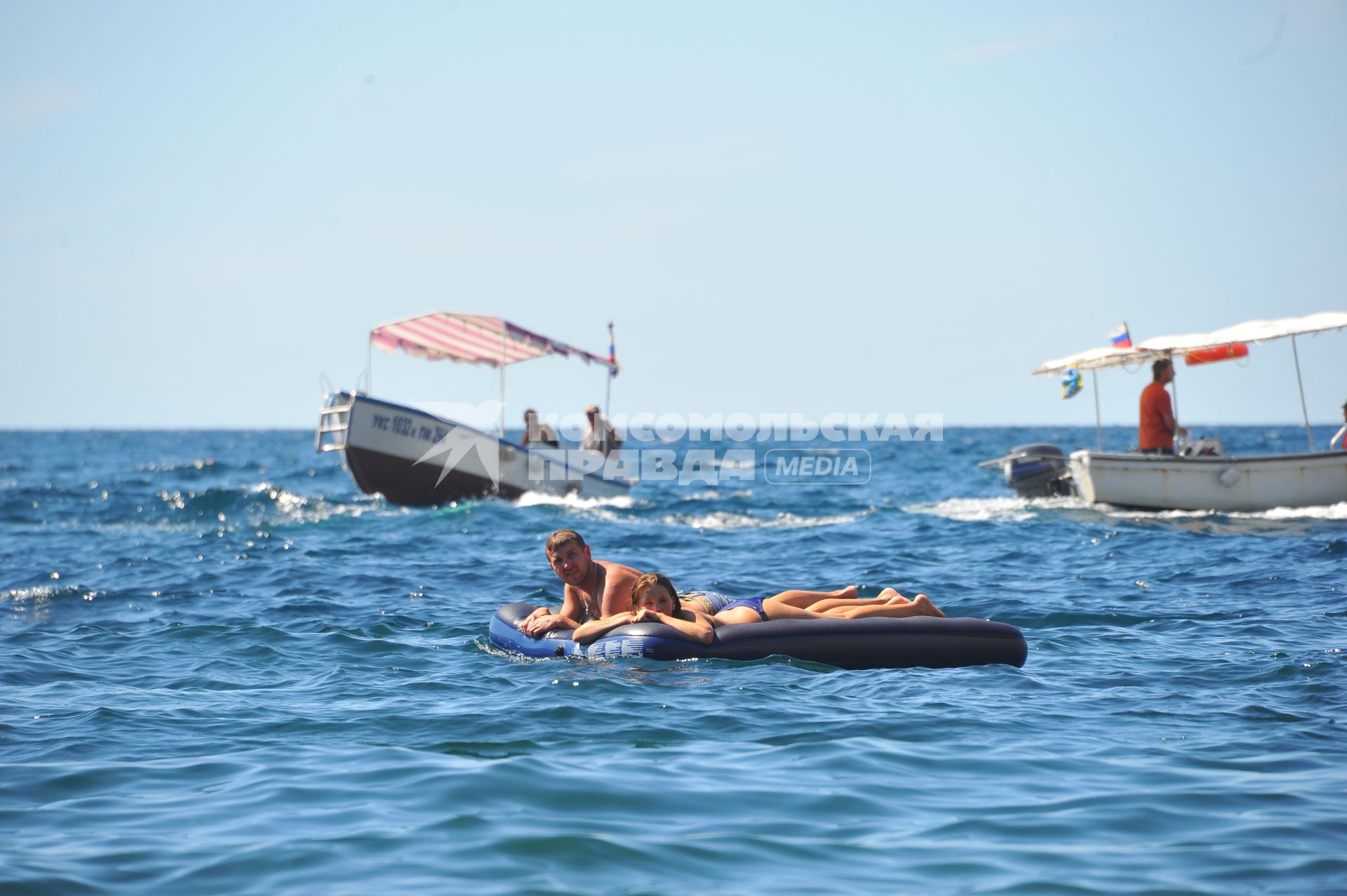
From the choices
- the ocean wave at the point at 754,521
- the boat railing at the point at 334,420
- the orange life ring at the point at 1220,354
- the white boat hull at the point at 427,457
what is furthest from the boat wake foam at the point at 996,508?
the boat railing at the point at 334,420

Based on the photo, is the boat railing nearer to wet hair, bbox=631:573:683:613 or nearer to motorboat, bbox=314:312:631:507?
motorboat, bbox=314:312:631:507

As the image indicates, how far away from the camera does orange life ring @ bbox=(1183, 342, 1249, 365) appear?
20438 mm

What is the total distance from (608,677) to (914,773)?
245 centimetres

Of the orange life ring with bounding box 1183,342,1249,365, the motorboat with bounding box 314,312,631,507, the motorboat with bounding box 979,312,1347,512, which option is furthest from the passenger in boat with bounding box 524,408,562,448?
the orange life ring with bounding box 1183,342,1249,365

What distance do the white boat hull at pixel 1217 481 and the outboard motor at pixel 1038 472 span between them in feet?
6.53

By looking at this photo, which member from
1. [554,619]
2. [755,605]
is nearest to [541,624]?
[554,619]

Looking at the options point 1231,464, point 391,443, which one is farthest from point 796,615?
point 391,443

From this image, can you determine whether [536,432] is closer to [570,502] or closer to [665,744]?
[570,502]

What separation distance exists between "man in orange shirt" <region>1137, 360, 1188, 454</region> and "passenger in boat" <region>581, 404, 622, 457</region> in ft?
33.2

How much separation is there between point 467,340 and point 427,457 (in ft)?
10.3

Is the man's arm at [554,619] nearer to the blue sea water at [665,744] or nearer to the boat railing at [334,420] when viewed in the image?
the blue sea water at [665,744]

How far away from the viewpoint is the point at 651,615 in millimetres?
7969

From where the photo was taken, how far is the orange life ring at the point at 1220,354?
20.4 m

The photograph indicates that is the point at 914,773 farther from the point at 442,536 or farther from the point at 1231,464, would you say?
the point at 1231,464
